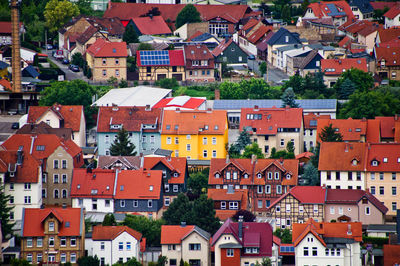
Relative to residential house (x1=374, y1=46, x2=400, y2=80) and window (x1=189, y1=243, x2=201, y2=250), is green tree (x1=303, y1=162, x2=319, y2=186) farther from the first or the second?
residential house (x1=374, y1=46, x2=400, y2=80)

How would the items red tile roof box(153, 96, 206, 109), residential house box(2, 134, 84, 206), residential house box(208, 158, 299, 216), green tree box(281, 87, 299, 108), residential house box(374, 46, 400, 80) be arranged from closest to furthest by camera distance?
1. residential house box(2, 134, 84, 206)
2. residential house box(208, 158, 299, 216)
3. red tile roof box(153, 96, 206, 109)
4. green tree box(281, 87, 299, 108)
5. residential house box(374, 46, 400, 80)

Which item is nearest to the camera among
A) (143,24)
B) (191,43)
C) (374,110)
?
(374,110)

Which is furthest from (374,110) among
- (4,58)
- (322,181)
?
(4,58)

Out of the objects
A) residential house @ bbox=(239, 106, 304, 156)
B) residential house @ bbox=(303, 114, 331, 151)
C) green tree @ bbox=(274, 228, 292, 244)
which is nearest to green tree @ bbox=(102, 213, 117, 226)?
green tree @ bbox=(274, 228, 292, 244)

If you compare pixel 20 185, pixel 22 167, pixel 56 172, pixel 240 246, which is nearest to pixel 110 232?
pixel 240 246

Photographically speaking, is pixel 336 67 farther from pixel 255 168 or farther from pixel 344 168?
pixel 255 168

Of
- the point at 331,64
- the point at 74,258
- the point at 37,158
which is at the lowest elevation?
the point at 74,258

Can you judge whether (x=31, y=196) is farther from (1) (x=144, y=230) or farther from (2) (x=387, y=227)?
(2) (x=387, y=227)

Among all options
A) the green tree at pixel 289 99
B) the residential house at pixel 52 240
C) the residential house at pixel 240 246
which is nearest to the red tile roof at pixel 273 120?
the green tree at pixel 289 99
